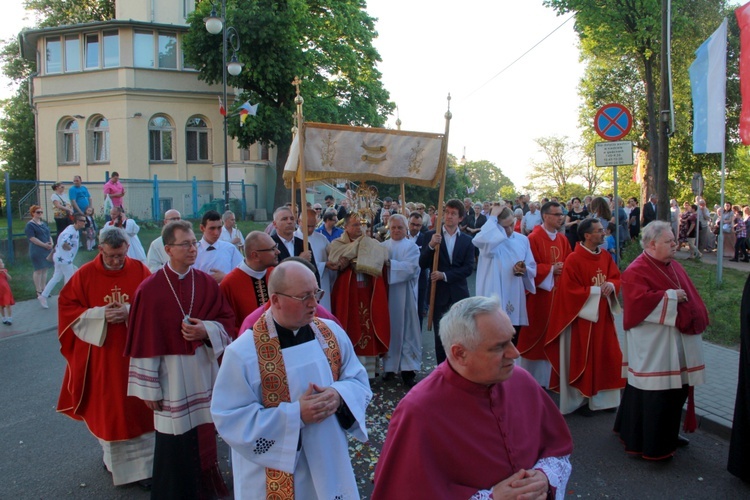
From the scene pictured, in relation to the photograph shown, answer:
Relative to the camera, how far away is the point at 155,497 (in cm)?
421

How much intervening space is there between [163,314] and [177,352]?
10.9 inches

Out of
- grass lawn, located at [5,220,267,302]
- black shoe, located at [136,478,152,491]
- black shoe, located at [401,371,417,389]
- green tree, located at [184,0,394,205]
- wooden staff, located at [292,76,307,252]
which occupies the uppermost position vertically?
green tree, located at [184,0,394,205]

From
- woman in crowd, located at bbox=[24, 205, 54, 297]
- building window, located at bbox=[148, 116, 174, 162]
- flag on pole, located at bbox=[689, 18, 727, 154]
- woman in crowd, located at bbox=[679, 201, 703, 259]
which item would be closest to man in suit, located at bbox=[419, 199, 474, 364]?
flag on pole, located at bbox=[689, 18, 727, 154]

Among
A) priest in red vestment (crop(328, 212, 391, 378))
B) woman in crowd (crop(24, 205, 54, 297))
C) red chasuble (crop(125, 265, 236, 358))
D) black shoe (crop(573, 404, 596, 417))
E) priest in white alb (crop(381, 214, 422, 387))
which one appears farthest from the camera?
woman in crowd (crop(24, 205, 54, 297))

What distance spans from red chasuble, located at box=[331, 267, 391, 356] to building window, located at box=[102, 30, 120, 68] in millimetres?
28546

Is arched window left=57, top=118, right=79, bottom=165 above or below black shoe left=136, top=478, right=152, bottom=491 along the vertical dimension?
above

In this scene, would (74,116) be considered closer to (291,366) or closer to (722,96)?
(722,96)

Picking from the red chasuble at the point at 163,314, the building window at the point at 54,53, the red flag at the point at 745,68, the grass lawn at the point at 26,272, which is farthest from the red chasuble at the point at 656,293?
the building window at the point at 54,53

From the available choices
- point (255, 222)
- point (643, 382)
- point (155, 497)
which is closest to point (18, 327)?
point (155, 497)

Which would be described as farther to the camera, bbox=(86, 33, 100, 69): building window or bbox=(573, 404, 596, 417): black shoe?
bbox=(86, 33, 100, 69): building window

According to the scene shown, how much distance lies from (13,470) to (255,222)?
24.3 m

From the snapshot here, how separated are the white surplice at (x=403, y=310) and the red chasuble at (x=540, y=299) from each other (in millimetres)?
1301

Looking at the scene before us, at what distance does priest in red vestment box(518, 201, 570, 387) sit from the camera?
722 centimetres

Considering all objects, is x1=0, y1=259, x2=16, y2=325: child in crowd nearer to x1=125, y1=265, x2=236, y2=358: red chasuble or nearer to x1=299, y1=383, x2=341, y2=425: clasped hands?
x1=125, y1=265, x2=236, y2=358: red chasuble
